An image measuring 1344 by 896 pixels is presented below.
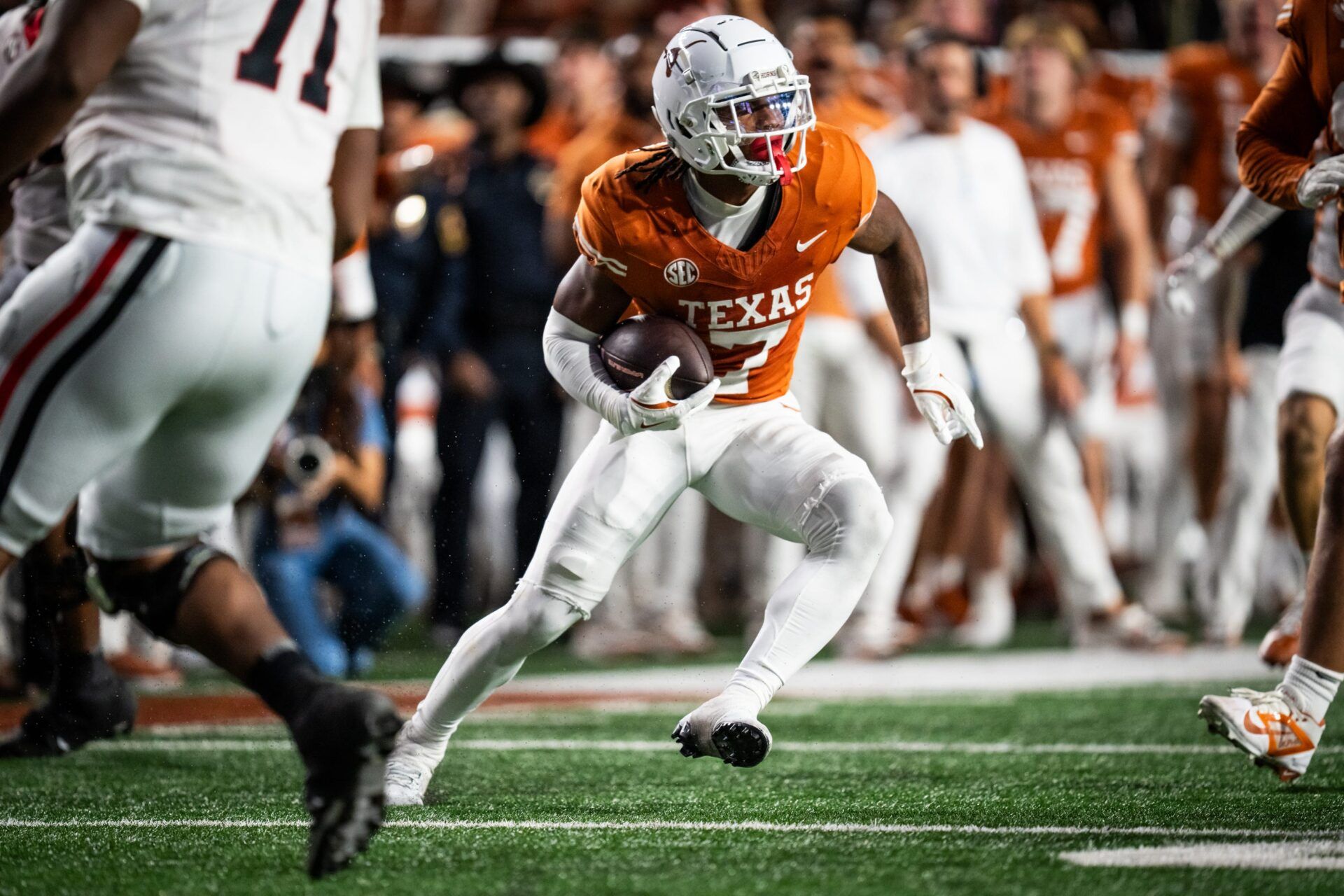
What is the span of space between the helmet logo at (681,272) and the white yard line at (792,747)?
4.61ft

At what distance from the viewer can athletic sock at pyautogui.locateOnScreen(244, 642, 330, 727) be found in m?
2.80

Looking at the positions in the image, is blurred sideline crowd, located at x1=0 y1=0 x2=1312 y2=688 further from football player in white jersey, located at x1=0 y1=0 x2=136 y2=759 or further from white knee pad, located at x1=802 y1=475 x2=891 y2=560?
white knee pad, located at x1=802 y1=475 x2=891 y2=560

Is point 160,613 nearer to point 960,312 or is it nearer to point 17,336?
point 17,336

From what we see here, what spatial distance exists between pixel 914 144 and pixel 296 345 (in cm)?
473

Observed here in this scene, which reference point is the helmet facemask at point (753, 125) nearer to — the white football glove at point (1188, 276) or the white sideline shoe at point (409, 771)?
the white sideline shoe at point (409, 771)

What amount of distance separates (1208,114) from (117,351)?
5699mm

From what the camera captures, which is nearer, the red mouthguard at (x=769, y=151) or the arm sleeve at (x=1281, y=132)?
the red mouthguard at (x=769, y=151)

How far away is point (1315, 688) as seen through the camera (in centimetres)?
363

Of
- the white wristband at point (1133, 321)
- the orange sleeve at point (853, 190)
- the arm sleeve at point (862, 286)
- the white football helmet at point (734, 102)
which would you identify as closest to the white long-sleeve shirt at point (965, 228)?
the arm sleeve at point (862, 286)

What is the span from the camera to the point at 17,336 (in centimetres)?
265

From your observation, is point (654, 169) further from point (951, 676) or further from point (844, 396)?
point (844, 396)

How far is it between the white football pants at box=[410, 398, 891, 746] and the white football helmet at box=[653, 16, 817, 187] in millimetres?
583

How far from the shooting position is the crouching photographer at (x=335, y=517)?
661 cm

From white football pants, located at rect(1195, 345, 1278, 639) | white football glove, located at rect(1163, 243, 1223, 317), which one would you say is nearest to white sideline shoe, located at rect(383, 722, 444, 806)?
white football glove, located at rect(1163, 243, 1223, 317)
